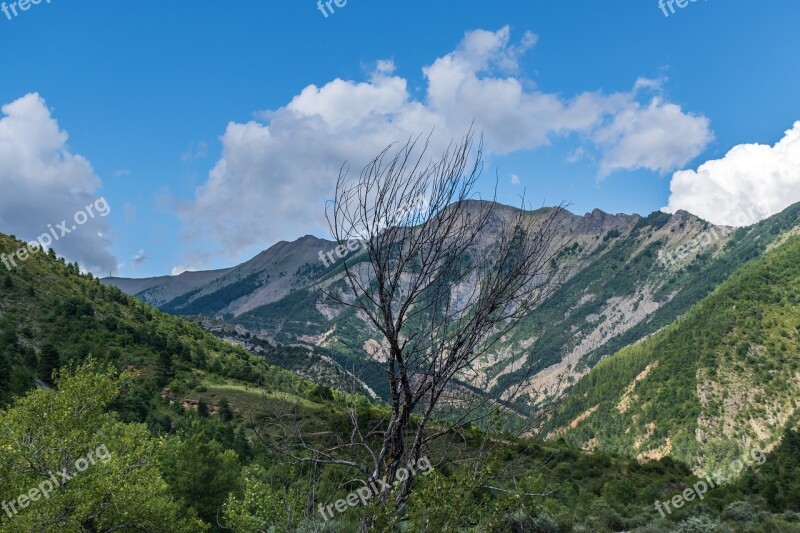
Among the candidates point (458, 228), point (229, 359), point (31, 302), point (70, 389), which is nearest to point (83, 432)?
point (70, 389)

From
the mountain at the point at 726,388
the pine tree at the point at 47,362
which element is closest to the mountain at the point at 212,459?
the pine tree at the point at 47,362

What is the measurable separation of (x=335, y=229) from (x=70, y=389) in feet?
63.7

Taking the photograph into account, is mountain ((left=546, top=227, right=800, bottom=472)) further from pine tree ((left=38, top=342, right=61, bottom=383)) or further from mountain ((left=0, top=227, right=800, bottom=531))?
pine tree ((left=38, top=342, right=61, bottom=383))

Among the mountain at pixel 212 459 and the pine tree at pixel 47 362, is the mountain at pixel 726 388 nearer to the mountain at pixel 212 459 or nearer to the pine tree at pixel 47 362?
the mountain at pixel 212 459

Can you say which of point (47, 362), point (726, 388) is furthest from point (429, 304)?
point (726, 388)

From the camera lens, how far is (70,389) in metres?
20.3

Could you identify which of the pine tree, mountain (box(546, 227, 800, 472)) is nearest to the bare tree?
the pine tree

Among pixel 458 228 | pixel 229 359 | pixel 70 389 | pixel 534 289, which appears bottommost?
pixel 534 289

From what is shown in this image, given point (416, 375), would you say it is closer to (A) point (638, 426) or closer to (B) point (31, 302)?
(B) point (31, 302)

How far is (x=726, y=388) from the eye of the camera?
15775cm

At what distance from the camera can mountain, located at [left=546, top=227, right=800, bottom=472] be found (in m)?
142

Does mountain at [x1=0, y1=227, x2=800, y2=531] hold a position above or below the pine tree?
below

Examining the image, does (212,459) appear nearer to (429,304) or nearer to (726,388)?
(429,304)

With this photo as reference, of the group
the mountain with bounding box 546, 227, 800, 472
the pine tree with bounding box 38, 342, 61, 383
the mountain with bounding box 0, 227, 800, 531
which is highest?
the pine tree with bounding box 38, 342, 61, 383
